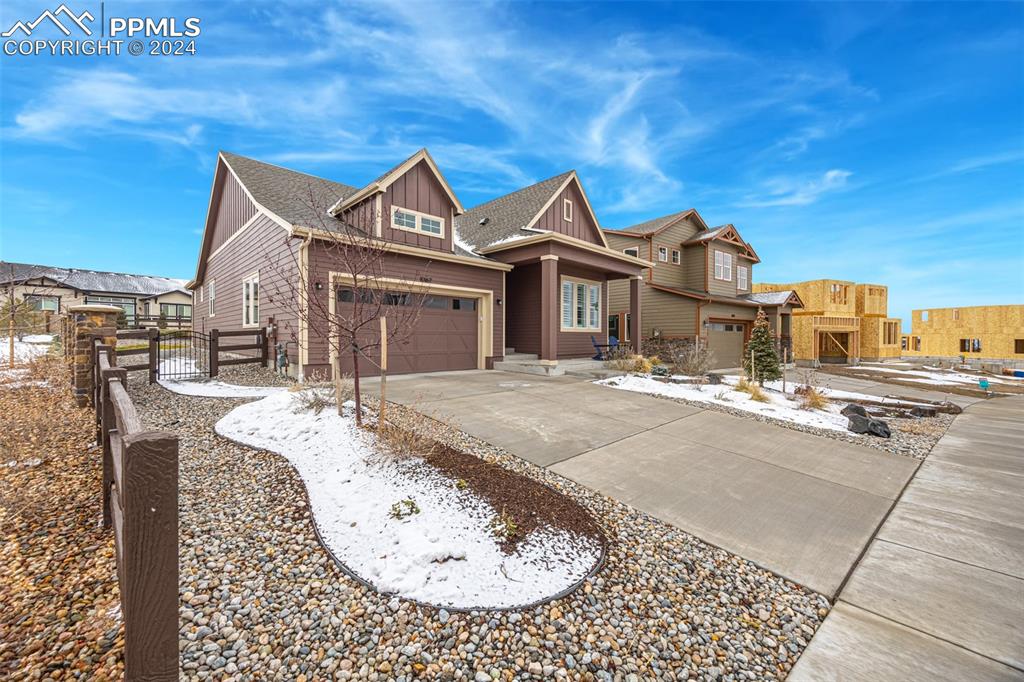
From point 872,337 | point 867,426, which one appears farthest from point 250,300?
point 872,337

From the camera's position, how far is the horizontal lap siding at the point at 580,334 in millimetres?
13844

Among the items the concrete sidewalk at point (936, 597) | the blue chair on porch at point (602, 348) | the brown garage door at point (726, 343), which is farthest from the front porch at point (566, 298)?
the concrete sidewalk at point (936, 597)

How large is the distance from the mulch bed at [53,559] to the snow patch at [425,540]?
45.0 inches

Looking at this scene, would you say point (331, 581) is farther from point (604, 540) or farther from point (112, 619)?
point (604, 540)

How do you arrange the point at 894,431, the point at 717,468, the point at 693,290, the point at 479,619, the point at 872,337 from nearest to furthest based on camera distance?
the point at 479,619
the point at 717,468
the point at 894,431
the point at 693,290
the point at 872,337

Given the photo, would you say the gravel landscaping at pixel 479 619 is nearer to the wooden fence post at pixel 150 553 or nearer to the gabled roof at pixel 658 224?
the wooden fence post at pixel 150 553

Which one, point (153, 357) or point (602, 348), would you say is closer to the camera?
point (153, 357)

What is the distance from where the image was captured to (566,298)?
46.3ft

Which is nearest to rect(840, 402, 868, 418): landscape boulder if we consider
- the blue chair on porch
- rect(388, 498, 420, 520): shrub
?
the blue chair on porch

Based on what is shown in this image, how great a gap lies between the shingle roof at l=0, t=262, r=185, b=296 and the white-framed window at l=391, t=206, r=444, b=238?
1365 inches

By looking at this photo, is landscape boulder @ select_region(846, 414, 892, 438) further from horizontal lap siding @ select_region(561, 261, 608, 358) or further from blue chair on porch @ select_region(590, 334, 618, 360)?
horizontal lap siding @ select_region(561, 261, 608, 358)

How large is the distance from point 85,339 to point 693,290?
2061 centimetres

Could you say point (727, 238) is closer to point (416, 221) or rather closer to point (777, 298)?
point (777, 298)

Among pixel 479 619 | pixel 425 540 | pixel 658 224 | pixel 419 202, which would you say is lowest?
pixel 479 619
